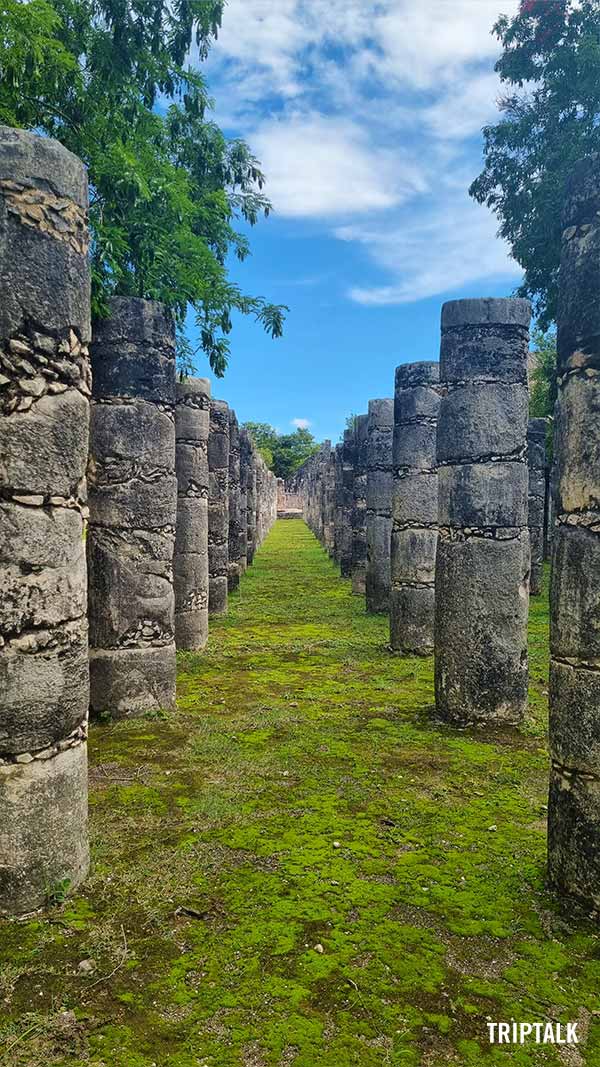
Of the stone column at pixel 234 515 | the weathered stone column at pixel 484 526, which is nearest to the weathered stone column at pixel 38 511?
the weathered stone column at pixel 484 526

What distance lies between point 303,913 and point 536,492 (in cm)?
1346

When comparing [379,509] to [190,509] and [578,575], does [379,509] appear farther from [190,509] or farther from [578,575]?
[578,575]

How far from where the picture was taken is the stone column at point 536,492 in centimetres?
1553

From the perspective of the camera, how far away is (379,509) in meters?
13.9

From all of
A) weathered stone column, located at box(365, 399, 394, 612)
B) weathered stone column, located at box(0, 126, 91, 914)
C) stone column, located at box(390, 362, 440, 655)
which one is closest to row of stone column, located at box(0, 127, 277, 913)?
weathered stone column, located at box(0, 126, 91, 914)

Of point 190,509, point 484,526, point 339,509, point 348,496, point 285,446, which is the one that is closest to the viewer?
point 484,526

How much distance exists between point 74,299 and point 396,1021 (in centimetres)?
374

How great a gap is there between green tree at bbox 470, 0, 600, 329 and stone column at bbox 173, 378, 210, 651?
1088 centimetres

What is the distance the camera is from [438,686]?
24.0 ft

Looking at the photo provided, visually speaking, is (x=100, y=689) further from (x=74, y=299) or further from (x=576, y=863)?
(x=576, y=863)

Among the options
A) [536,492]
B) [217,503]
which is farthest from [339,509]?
[217,503]

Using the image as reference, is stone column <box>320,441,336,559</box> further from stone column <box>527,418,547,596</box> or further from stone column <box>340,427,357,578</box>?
stone column <box>527,418,547,596</box>

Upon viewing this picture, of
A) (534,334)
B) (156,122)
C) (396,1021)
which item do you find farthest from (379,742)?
(534,334)

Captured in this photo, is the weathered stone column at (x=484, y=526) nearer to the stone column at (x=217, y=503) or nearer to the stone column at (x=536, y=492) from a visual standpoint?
the stone column at (x=217, y=503)
